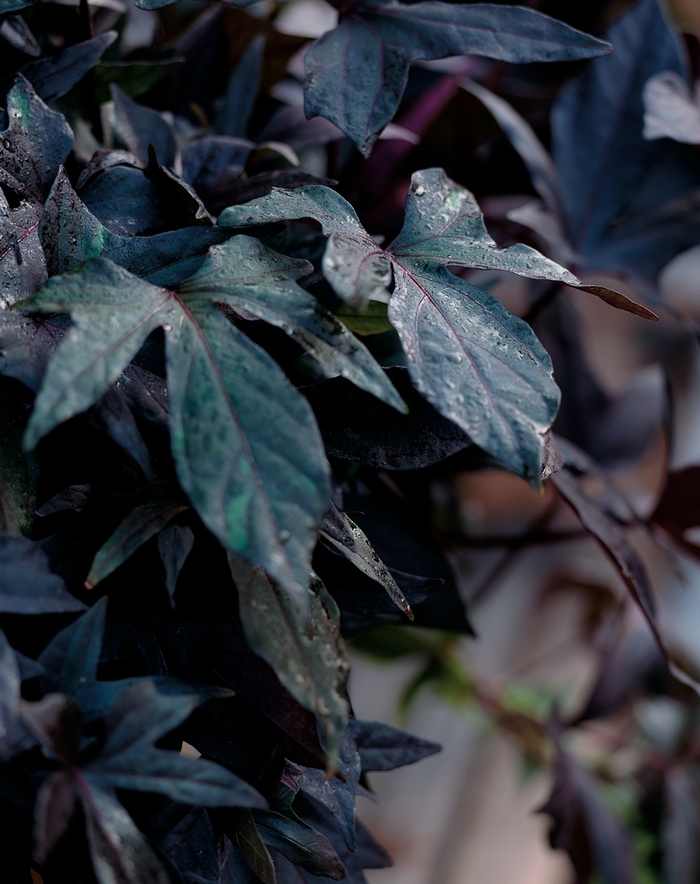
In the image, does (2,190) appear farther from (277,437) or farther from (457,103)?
(457,103)

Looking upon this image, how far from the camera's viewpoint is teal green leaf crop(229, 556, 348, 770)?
0.80 feet

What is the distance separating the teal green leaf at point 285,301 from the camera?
0.85 ft

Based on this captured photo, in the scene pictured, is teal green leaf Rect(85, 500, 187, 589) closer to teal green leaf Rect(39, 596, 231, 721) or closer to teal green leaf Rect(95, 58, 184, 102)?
teal green leaf Rect(39, 596, 231, 721)

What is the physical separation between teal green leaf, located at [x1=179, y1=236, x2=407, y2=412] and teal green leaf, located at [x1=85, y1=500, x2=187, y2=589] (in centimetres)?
8

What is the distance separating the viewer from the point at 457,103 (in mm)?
588

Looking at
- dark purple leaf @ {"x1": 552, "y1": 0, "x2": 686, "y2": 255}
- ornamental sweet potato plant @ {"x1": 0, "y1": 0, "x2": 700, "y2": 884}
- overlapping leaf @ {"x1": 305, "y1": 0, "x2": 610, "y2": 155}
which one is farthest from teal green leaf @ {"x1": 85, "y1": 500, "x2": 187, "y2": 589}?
dark purple leaf @ {"x1": 552, "y1": 0, "x2": 686, "y2": 255}

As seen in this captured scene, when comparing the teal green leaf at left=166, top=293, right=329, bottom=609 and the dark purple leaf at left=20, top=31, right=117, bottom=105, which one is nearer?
the teal green leaf at left=166, top=293, right=329, bottom=609

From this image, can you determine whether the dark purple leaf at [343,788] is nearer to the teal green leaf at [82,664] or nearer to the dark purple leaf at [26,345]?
the teal green leaf at [82,664]

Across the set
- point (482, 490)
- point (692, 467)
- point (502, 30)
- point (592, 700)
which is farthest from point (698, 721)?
point (502, 30)

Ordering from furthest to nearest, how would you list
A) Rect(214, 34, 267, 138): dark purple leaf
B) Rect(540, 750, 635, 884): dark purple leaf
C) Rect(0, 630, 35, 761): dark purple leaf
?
1. Rect(540, 750, 635, 884): dark purple leaf
2. Rect(214, 34, 267, 138): dark purple leaf
3. Rect(0, 630, 35, 761): dark purple leaf

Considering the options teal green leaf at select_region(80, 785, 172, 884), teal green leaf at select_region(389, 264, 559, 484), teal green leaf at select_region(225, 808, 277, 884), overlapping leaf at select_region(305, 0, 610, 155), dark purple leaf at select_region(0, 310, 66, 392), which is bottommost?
teal green leaf at select_region(225, 808, 277, 884)

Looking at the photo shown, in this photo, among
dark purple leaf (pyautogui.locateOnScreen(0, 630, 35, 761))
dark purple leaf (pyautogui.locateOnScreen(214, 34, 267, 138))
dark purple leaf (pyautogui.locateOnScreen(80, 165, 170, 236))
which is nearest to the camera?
dark purple leaf (pyautogui.locateOnScreen(0, 630, 35, 761))

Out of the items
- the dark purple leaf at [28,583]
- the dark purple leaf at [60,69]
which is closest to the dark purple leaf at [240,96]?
the dark purple leaf at [60,69]

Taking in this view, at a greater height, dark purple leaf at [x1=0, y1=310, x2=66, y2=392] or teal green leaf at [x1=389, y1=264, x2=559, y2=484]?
teal green leaf at [x1=389, y1=264, x2=559, y2=484]
